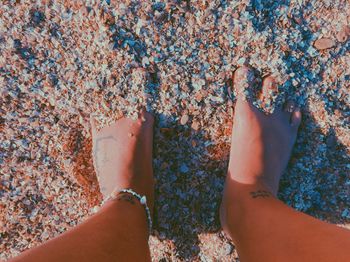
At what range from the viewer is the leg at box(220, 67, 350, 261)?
1.14 m

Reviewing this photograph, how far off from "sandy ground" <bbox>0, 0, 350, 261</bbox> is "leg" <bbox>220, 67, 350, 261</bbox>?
2.9 inches

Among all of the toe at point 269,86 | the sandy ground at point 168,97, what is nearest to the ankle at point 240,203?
the sandy ground at point 168,97

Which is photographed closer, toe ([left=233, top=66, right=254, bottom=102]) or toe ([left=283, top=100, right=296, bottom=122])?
toe ([left=233, top=66, right=254, bottom=102])

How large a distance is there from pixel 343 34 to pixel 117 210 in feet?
3.83

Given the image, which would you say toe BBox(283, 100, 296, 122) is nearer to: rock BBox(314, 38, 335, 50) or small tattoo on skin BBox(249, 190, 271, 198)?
rock BBox(314, 38, 335, 50)

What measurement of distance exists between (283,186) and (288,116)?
0.32 m

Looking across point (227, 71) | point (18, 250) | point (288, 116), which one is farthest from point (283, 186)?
point (18, 250)

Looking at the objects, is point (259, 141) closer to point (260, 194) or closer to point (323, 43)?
point (260, 194)

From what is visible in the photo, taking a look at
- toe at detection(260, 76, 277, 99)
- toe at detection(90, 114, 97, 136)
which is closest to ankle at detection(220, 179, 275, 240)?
toe at detection(260, 76, 277, 99)

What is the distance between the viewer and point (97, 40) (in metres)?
1.57

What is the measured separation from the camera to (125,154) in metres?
1.71

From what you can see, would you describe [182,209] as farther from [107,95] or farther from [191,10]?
[191,10]

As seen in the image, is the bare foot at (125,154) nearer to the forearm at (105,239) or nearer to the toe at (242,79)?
the forearm at (105,239)

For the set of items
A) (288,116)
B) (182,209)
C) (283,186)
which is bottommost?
(182,209)
